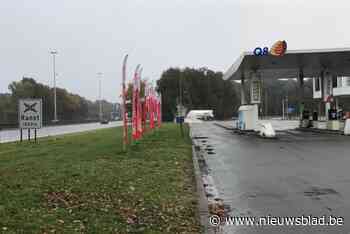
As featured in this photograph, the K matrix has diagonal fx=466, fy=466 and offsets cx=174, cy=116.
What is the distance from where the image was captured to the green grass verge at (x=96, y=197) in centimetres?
613

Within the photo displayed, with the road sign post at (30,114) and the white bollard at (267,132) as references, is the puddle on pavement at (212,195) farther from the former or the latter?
the white bollard at (267,132)

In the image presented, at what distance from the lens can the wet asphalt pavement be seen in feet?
24.3

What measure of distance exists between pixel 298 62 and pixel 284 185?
2245 centimetres

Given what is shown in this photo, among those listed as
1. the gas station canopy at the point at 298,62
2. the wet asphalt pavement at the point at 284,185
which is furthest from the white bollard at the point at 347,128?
the wet asphalt pavement at the point at 284,185

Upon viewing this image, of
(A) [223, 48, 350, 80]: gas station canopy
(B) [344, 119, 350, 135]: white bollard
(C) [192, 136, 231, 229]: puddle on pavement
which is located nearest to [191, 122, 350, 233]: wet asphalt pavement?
(C) [192, 136, 231, 229]: puddle on pavement

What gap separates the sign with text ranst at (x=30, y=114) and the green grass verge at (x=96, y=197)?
9471 mm

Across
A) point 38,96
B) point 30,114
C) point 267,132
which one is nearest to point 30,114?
point 30,114

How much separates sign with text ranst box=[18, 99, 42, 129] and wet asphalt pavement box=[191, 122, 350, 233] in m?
9.83

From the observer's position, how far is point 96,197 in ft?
25.7

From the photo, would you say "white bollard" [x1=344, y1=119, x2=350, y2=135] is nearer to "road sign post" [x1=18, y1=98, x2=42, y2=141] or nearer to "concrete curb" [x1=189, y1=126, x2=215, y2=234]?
"road sign post" [x1=18, y1=98, x2=42, y2=141]

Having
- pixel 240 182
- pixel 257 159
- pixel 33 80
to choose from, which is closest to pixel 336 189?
pixel 240 182

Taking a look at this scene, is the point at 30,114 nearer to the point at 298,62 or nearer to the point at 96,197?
the point at 96,197

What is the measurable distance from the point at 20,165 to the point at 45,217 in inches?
248

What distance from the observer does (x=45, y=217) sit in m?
6.29
